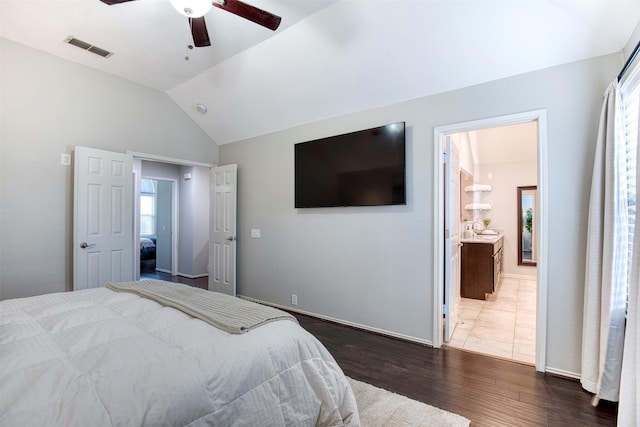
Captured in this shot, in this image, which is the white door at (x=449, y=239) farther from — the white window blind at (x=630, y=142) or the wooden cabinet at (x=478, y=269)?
the wooden cabinet at (x=478, y=269)

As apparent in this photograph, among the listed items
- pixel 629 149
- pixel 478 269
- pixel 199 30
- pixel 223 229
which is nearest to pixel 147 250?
pixel 223 229

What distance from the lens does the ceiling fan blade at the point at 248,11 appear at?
1.81m

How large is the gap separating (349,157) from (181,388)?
106 inches

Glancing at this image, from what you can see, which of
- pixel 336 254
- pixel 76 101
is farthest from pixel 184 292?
pixel 76 101

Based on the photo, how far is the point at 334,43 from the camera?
106 inches

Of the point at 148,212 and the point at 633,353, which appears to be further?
the point at 148,212

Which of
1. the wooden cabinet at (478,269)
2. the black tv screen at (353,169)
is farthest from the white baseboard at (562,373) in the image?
the wooden cabinet at (478,269)

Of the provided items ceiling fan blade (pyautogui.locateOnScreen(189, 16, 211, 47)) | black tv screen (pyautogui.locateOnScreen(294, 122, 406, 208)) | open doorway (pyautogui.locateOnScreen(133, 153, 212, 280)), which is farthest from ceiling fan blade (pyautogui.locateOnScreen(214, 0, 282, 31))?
open doorway (pyautogui.locateOnScreen(133, 153, 212, 280))

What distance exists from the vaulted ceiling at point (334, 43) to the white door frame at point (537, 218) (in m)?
0.38

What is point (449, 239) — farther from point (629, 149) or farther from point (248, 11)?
point (248, 11)

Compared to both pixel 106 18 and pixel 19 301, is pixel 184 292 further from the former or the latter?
pixel 106 18

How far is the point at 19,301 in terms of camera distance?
1808 millimetres

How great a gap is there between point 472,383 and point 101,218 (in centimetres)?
406

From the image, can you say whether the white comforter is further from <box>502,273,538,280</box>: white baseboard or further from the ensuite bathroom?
<box>502,273,538,280</box>: white baseboard
